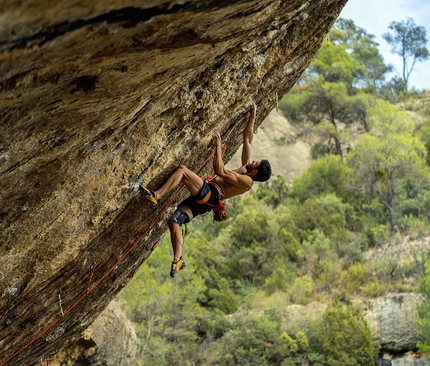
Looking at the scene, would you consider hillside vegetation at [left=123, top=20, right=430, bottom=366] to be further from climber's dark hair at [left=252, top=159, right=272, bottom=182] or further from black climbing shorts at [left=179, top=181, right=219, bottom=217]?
climber's dark hair at [left=252, top=159, right=272, bottom=182]

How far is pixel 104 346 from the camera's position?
10133 mm

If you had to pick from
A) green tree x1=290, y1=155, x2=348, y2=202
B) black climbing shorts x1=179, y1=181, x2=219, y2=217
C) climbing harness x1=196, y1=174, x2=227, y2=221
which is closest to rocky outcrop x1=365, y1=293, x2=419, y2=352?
green tree x1=290, y1=155, x2=348, y2=202

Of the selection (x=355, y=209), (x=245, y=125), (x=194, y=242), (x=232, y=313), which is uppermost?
(x=355, y=209)

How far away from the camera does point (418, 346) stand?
16312 millimetres

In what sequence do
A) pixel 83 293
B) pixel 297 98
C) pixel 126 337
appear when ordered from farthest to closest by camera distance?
pixel 297 98, pixel 126 337, pixel 83 293

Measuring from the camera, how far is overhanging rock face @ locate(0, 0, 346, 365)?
2885 millimetres

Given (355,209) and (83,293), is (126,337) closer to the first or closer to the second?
(83,293)

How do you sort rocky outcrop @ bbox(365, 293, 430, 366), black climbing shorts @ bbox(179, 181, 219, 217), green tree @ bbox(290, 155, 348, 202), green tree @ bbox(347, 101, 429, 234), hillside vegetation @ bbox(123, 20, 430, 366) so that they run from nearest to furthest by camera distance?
black climbing shorts @ bbox(179, 181, 219, 217), rocky outcrop @ bbox(365, 293, 430, 366), hillside vegetation @ bbox(123, 20, 430, 366), green tree @ bbox(347, 101, 429, 234), green tree @ bbox(290, 155, 348, 202)

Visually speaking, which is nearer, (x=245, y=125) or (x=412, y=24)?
(x=245, y=125)

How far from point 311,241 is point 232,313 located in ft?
19.3

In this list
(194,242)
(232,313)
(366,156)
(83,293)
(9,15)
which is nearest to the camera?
(9,15)

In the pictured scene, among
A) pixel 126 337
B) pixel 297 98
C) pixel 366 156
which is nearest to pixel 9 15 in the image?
pixel 126 337

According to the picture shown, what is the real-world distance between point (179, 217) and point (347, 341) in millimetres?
12700

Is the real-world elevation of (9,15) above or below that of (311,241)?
below
